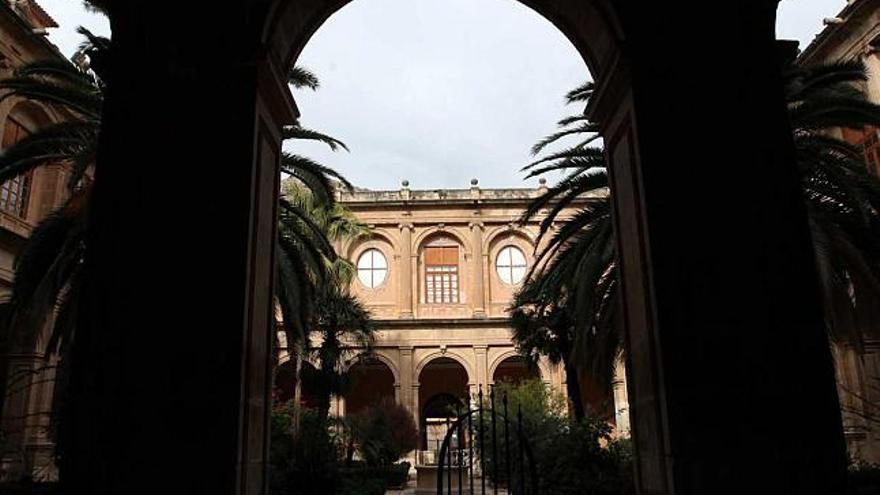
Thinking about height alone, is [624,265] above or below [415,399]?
below

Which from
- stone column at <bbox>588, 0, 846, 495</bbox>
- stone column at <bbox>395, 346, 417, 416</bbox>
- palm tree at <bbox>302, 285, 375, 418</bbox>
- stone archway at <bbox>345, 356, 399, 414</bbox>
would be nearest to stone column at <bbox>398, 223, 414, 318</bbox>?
stone column at <bbox>395, 346, 417, 416</bbox>

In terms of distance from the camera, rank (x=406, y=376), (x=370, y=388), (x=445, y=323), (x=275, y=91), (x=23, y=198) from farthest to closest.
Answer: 1. (x=370, y=388)
2. (x=445, y=323)
3. (x=406, y=376)
4. (x=23, y=198)
5. (x=275, y=91)

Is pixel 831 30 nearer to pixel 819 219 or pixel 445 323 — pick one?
pixel 819 219

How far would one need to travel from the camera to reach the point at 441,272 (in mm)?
30625

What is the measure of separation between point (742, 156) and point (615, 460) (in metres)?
7.53

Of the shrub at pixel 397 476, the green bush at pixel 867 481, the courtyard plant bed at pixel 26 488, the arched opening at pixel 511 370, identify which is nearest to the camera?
the green bush at pixel 867 481

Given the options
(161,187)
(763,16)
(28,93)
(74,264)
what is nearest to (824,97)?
(763,16)

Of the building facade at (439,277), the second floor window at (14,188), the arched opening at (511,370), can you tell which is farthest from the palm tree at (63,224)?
the arched opening at (511,370)

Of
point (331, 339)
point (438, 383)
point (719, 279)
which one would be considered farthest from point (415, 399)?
point (719, 279)

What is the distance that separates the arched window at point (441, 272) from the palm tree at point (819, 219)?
18763 mm

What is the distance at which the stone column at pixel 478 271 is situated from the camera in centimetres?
2936

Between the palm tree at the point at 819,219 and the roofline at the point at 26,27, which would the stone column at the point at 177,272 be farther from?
the roofline at the point at 26,27

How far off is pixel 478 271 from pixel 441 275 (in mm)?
1692

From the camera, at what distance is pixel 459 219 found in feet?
101
